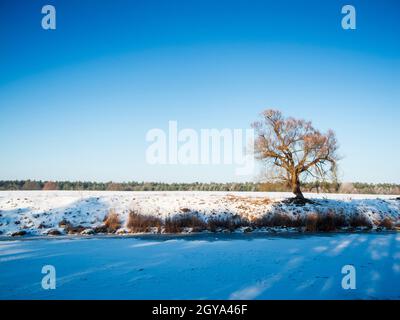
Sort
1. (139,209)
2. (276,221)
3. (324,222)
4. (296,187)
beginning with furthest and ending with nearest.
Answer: (296,187) → (139,209) → (276,221) → (324,222)

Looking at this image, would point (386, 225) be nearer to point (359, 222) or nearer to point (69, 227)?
point (359, 222)

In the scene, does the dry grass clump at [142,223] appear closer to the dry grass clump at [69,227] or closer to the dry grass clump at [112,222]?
the dry grass clump at [112,222]

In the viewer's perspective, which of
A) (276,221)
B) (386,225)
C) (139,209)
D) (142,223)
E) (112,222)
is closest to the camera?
(142,223)

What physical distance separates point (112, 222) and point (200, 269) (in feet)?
33.5

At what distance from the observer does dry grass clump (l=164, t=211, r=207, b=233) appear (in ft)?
51.8

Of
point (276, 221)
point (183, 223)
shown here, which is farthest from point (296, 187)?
point (183, 223)

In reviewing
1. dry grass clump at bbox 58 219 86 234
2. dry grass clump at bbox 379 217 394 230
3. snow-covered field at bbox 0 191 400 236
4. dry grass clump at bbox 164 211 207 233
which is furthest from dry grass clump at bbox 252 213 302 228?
dry grass clump at bbox 58 219 86 234

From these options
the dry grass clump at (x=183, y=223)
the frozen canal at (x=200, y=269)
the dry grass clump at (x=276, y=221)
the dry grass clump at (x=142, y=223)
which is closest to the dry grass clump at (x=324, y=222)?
the dry grass clump at (x=276, y=221)

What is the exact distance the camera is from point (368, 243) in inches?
475

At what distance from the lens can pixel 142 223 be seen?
16.3 metres

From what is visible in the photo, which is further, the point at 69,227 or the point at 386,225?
the point at 386,225
